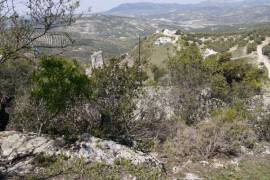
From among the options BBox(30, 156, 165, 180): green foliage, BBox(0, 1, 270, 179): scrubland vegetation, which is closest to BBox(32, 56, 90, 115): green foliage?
BBox(0, 1, 270, 179): scrubland vegetation

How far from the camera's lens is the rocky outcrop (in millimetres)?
10906

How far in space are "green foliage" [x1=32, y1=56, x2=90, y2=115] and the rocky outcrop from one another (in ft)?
3.67

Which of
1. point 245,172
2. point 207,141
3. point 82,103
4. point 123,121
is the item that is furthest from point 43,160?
point 245,172

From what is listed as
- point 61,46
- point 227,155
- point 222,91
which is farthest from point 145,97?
point 222,91

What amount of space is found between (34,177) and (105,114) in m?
4.32

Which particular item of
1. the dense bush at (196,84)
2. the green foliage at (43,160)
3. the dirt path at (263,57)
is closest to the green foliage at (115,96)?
the green foliage at (43,160)

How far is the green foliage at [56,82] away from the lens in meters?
12.0

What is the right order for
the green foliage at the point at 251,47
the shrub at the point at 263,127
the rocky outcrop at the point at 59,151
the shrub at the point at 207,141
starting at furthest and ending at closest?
the green foliage at the point at 251,47
the shrub at the point at 263,127
the shrub at the point at 207,141
the rocky outcrop at the point at 59,151

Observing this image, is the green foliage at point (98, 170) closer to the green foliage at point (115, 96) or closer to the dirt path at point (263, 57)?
the green foliage at point (115, 96)

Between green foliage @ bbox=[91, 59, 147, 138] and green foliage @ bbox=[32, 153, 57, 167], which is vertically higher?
green foliage @ bbox=[91, 59, 147, 138]

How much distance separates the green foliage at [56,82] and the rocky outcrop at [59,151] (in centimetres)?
112

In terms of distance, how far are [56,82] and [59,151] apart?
2.06m

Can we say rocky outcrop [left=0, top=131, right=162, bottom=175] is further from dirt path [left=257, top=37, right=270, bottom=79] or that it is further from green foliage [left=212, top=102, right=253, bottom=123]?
dirt path [left=257, top=37, right=270, bottom=79]

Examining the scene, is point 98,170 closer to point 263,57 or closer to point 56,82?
point 56,82
